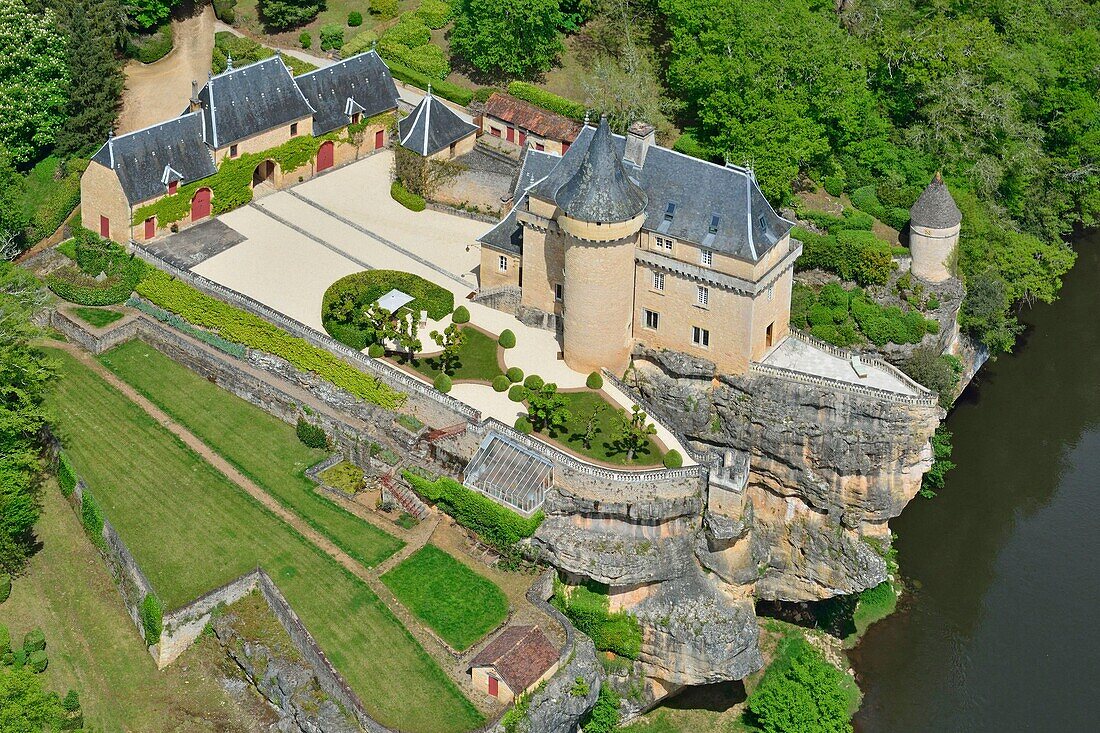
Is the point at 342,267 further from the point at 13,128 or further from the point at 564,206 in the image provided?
the point at 13,128

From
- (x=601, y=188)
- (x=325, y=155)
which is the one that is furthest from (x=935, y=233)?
(x=325, y=155)

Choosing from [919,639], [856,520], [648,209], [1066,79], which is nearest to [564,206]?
[648,209]

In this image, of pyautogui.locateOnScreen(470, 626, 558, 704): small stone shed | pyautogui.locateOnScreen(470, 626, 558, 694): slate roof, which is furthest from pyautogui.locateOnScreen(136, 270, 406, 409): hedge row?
pyautogui.locateOnScreen(470, 626, 558, 704): small stone shed

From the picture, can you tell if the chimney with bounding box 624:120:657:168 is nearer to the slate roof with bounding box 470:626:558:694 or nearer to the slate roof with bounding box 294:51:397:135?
the slate roof with bounding box 294:51:397:135

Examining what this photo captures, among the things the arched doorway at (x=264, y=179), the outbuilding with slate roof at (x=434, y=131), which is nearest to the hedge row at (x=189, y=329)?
the arched doorway at (x=264, y=179)

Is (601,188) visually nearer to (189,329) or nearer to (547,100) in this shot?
(189,329)

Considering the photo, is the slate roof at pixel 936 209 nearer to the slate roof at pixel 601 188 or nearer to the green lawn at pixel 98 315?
the slate roof at pixel 601 188
